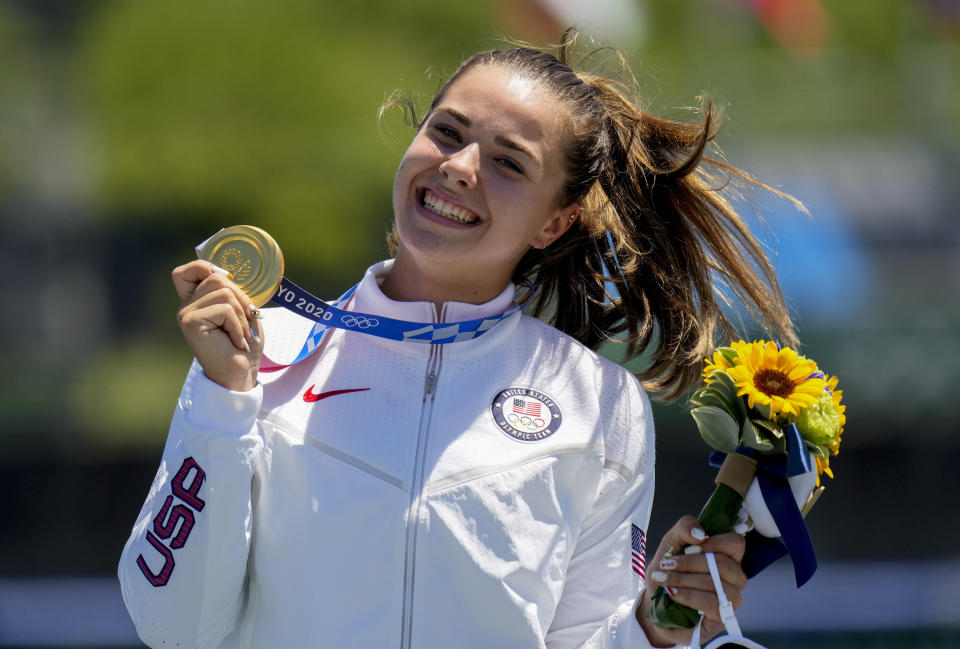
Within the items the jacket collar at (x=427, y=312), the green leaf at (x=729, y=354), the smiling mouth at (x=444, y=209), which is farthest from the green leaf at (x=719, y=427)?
the smiling mouth at (x=444, y=209)

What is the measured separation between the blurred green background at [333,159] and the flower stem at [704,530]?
25.0 feet

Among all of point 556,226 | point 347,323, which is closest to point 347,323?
point 347,323

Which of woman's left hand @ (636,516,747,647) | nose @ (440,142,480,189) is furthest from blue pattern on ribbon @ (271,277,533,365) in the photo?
woman's left hand @ (636,516,747,647)

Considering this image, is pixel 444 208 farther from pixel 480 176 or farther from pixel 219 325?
pixel 219 325

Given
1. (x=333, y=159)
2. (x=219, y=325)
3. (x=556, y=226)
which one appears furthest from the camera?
(x=333, y=159)

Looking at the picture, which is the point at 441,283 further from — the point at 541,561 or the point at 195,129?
the point at 195,129

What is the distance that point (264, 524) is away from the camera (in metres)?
2.31

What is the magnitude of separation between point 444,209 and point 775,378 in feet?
2.43

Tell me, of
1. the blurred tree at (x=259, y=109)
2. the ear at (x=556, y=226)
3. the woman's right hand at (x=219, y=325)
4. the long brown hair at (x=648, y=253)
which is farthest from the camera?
the blurred tree at (x=259, y=109)

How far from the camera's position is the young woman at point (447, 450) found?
2211 millimetres

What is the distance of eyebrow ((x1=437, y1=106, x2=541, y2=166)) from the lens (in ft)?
8.46

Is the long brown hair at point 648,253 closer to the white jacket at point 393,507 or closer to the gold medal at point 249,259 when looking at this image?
the white jacket at point 393,507

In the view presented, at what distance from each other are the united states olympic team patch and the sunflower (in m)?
0.38

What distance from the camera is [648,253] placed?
3020 mm
